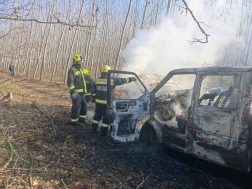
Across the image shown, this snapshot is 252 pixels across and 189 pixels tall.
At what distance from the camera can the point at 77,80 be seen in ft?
18.8

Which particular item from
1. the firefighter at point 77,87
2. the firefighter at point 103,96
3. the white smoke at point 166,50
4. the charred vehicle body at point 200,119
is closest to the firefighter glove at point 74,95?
the firefighter at point 77,87

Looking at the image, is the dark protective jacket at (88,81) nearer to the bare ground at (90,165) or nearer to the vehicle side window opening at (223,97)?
the bare ground at (90,165)

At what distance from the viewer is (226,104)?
3.34 m

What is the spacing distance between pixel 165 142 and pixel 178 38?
47.2ft

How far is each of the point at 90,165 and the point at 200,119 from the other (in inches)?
81.3

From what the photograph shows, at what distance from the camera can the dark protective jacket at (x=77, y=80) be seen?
18.2ft

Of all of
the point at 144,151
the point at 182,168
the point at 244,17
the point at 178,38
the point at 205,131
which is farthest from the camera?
the point at 244,17

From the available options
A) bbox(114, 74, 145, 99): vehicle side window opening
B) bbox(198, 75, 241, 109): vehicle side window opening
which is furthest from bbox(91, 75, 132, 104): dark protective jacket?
bbox(114, 74, 145, 99): vehicle side window opening

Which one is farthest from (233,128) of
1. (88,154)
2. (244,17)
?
(244,17)

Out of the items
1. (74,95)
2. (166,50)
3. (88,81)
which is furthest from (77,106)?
(166,50)

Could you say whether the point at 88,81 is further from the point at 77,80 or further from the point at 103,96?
the point at 103,96

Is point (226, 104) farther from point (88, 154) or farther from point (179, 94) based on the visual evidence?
point (88, 154)

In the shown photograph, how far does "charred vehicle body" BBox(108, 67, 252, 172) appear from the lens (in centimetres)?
289

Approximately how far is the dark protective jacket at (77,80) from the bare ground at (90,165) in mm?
1245
